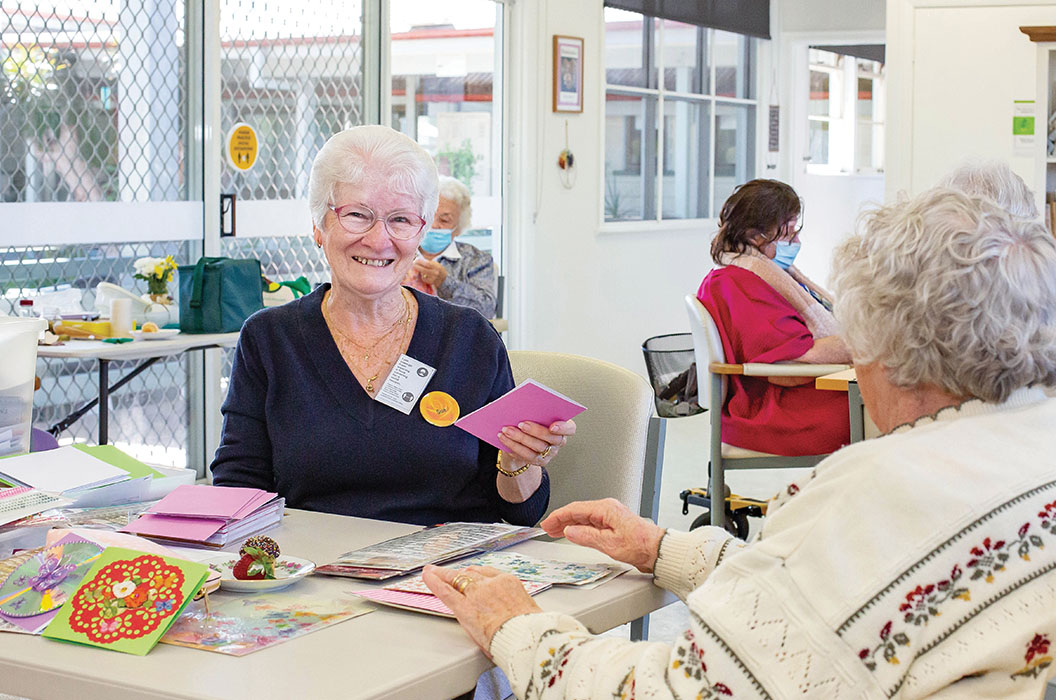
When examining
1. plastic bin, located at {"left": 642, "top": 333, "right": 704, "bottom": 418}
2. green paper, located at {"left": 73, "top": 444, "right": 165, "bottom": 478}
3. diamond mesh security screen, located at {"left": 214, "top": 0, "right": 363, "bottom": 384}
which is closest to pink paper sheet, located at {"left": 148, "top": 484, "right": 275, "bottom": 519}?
green paper, located at {"left": 73, "top": 444, "right": 165, "bottom": 478}

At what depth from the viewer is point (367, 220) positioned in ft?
7.18

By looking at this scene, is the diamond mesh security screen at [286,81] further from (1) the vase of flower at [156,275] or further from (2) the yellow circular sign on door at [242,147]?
(1) the vase of flower at [156,275]

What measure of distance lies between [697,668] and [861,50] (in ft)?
34.7

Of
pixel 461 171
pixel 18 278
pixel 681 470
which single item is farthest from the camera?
pixel 461 171

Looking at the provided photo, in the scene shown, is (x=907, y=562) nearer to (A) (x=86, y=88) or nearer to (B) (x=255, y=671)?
(B) (x=255, y=671)

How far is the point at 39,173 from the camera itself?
452 cm

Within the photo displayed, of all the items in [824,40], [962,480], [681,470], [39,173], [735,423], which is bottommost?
[681,470]

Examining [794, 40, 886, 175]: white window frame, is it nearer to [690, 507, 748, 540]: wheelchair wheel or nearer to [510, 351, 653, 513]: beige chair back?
[690, 507, 748, 540]: wheelchair wheel

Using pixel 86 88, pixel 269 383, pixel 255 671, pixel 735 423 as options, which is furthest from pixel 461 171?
pixel 255 671

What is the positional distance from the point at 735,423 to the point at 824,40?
574cm

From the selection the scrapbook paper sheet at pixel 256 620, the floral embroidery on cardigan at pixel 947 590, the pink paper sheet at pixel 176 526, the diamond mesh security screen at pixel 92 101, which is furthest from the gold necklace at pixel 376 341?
the diamond mesh security screen at pixel 92 101

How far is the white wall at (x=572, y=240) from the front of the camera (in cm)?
693

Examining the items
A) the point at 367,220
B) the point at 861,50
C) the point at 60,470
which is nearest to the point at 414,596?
the point at 60,470

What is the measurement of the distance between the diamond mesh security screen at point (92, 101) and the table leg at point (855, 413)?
2935 millimetres
